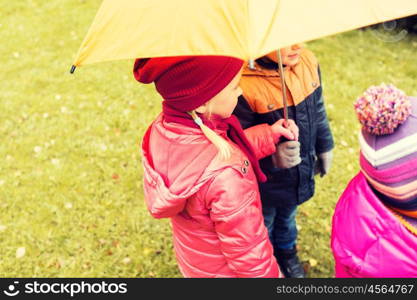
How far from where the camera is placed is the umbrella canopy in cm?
127

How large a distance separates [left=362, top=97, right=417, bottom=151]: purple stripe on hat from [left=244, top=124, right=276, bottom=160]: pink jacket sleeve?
0.56 meters

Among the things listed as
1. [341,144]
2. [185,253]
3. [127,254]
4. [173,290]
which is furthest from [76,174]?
[341,144]

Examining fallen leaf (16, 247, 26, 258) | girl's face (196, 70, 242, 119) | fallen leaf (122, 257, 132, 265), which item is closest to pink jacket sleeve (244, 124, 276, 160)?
girl's face (196, 70, 242, 119)

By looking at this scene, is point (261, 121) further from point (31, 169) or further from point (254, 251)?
point (31, 169)

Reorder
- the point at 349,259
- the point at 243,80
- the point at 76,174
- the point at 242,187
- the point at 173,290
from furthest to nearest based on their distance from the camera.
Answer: the point at 76,174 < the point at 173,290 < the point at 243,80 < the point at 349,259 < the point at 242,187

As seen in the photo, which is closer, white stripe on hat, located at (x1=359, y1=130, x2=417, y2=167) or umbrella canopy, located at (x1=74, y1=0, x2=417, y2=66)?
umbrella canopy, located at (x1=74, y1=0, x2=417, y2=66)

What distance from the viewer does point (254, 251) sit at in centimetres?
188

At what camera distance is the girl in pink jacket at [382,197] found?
1584 millimetres

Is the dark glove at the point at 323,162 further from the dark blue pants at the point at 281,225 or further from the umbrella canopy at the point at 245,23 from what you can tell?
the umbrella canopy at the point at 245,23

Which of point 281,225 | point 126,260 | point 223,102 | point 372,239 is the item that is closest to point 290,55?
point 223,102

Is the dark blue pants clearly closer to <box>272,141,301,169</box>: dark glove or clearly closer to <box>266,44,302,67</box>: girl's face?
<box>272,141,301,169</box>: dark glove

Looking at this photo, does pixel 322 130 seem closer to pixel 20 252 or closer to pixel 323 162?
pixel 323 162

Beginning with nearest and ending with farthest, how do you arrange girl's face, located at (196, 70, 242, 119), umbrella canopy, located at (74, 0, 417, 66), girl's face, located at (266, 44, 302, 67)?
umbrella canopy, located at (74, 0, 417, 66) < girl's face, located at (196, 70, 242, 119) < girl's face, located at (266, 44, 302, 67)

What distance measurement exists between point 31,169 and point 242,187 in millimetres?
3093
